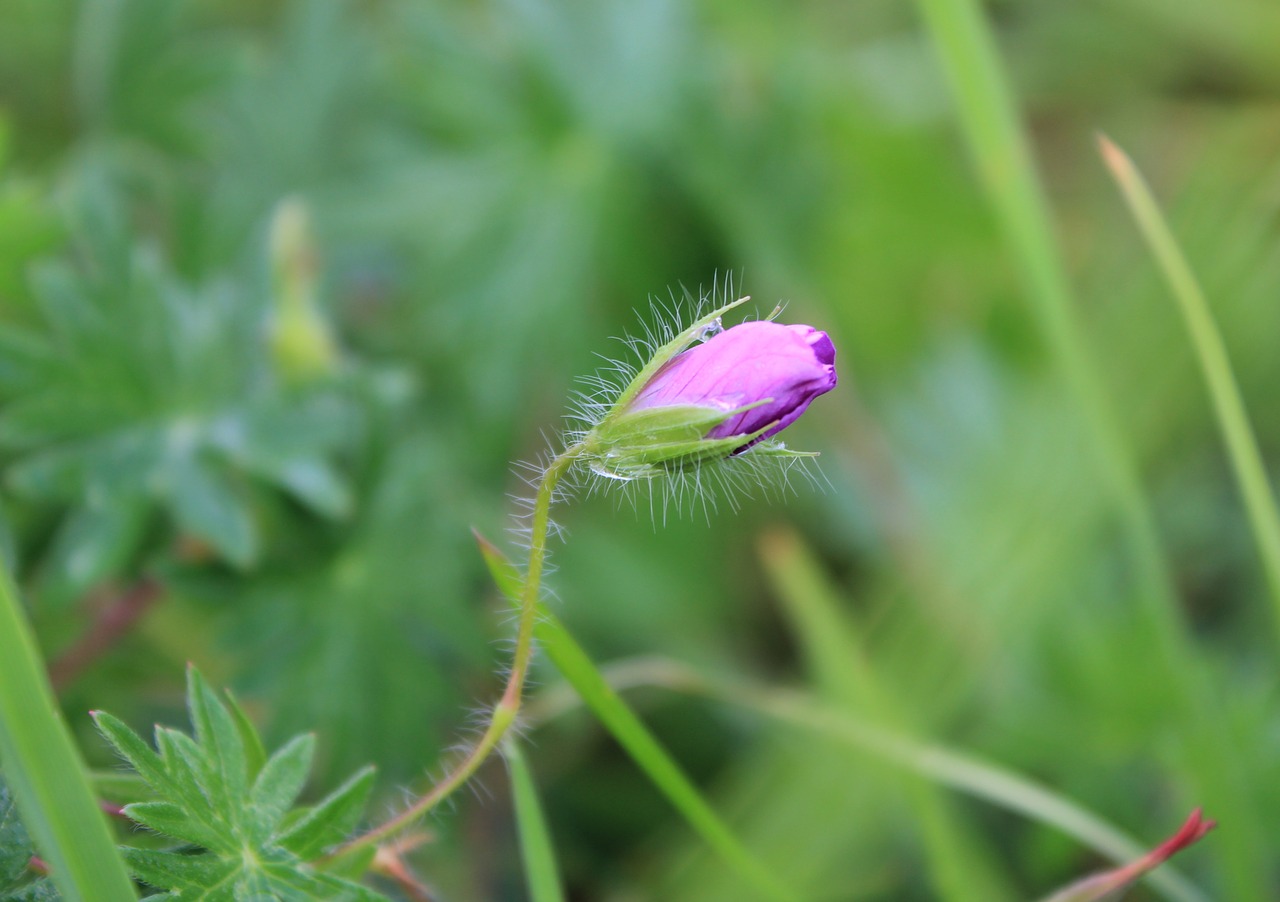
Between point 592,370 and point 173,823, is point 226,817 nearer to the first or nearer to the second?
point 173,823

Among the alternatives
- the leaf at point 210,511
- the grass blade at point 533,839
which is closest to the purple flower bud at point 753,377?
the grass blade at point 533,839

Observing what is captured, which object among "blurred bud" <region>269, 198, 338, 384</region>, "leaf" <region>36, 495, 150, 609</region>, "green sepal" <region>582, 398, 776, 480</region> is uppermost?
"blurred bud" <region>269, 198, 338, 384</region>

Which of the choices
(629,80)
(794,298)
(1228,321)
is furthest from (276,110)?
(1228,321)

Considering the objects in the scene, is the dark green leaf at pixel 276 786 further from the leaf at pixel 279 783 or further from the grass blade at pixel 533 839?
the grass blade at pixel 533 839

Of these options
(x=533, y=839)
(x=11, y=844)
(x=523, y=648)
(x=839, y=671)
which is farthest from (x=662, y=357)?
(x=839, y=671)

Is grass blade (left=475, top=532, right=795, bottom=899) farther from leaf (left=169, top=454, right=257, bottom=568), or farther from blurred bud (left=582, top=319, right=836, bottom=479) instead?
leaf (left=169, top=454, right=257, bottom=568)

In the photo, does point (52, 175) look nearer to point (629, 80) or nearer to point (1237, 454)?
point (629, 80)

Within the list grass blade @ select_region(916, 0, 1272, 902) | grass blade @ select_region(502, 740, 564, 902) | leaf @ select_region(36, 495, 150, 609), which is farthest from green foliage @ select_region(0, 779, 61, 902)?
grass blade @ select_region(916, 0, 1272, 902)
